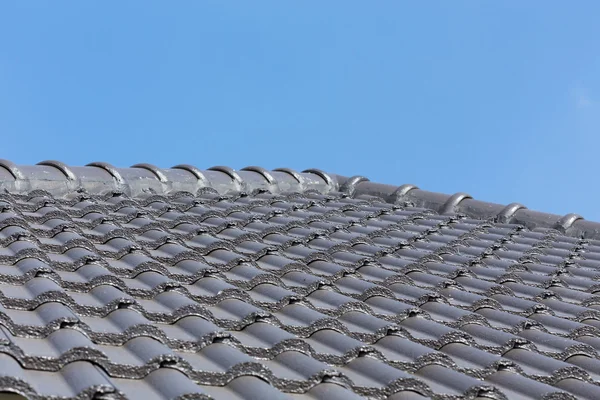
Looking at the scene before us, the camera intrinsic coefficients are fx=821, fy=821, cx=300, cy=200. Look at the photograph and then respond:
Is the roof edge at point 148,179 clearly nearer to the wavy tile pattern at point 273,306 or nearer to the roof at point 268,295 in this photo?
the roof at point 268,295

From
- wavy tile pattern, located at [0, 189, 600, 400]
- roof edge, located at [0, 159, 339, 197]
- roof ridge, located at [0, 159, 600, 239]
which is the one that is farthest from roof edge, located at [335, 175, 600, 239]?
wavy tile pattern, located at [0, 189, 600, 400]

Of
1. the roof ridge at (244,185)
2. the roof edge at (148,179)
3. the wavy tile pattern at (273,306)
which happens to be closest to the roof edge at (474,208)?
the roof ridge at (244,185)

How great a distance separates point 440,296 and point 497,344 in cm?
70

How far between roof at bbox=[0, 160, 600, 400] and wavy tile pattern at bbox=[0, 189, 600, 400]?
1cm

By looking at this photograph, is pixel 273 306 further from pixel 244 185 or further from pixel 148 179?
pixel 244 185

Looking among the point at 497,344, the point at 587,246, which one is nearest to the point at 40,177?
the point at 497,344

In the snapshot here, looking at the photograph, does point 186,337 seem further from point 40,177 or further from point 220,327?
point 40,177

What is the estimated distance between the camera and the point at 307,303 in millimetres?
4320

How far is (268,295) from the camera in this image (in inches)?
175

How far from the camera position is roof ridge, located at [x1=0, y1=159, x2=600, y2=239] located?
6625mm

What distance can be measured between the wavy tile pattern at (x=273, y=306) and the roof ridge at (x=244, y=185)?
0.83 ft

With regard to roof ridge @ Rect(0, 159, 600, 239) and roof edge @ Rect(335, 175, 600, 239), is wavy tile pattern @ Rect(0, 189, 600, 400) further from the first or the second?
roof edge @ Rect(335, 175, 600, 239)

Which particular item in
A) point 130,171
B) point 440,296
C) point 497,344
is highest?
point 130,171

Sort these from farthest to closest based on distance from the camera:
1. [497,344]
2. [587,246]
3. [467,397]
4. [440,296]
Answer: [587,246] → [440,296] → [497,344] → [467,397]
